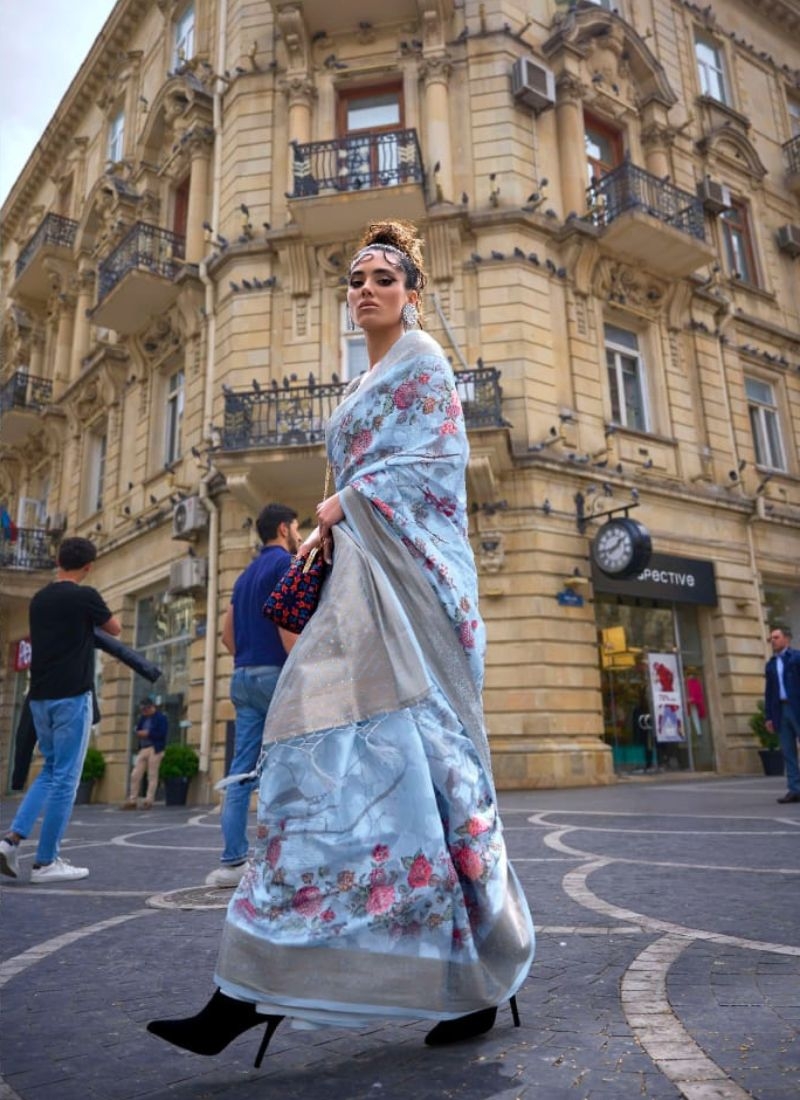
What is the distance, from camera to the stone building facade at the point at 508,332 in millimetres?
13852

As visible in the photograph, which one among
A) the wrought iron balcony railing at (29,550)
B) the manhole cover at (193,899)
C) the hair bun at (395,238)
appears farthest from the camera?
the wrought iron balcony railing at (29,550)

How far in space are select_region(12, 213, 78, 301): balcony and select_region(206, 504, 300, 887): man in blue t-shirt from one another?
21224 millimetres

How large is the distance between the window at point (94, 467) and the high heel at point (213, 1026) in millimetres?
19975

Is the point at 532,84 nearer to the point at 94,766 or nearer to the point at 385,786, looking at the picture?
the point at 94,766

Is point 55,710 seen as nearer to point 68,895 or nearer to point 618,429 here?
point 68,895

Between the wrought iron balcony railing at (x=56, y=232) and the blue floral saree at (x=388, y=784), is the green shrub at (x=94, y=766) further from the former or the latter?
the blue floral saree at (x=388, y=784)

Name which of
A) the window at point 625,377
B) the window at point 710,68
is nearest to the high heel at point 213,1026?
the window at point 625,377

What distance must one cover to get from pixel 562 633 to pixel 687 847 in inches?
325

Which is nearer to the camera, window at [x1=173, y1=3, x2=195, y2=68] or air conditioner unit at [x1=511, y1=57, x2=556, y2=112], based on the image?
air conditioner unit at [x1=511, y1=57, x2=556, y2=112]

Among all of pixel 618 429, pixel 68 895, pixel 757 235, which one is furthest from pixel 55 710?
pixel 757 235

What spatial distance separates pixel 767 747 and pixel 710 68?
51.6 feet

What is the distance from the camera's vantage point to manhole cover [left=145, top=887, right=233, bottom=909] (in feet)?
12.7

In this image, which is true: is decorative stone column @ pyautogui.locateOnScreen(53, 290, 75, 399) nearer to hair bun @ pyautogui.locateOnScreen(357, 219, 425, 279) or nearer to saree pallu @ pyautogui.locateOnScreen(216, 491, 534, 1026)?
hair bun @ pyautogui.locateOnScreen(357, 219, 425, 279)

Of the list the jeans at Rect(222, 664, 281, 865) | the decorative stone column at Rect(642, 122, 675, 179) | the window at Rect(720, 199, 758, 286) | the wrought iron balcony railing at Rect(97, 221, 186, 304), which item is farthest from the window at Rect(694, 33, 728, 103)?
the jeans at Rect(222, 664, 281, 865)
